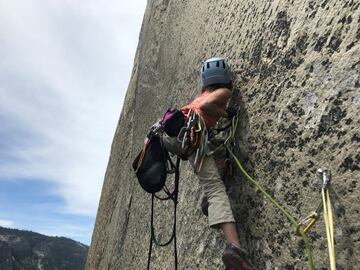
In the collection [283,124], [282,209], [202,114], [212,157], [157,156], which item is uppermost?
[202,114]

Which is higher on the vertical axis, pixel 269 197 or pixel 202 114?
pixel 202 114

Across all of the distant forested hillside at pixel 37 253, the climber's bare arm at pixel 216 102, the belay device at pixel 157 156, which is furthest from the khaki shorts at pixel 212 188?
the distant forested hillside at pixel 37 253

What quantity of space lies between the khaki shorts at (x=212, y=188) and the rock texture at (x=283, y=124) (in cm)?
24

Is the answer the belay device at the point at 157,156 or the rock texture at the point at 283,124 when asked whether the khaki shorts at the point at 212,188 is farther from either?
the rock texture at the point at 283,124

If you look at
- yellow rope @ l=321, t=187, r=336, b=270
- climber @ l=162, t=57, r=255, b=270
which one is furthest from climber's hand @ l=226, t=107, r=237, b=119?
yellow rope @ l=321, t=187, r=336, b=270

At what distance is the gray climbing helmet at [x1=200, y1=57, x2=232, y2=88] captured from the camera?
5.05 metres

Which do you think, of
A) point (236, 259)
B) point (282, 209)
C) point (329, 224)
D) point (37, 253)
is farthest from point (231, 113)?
point (37, 253)

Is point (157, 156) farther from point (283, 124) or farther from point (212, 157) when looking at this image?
point (283, 124)

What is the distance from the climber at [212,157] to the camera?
3.96m

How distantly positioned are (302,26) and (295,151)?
1.27 meters

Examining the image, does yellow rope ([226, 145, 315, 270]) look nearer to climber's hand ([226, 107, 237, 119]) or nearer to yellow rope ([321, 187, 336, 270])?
yellow rope ([321, 187, 336, 270])

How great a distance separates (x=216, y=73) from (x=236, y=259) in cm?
223

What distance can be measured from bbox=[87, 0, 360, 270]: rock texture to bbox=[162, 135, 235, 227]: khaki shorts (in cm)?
24

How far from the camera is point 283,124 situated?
4.10m
